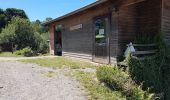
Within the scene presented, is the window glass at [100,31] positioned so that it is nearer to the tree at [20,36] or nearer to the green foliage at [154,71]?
the green foliage at [154,71]

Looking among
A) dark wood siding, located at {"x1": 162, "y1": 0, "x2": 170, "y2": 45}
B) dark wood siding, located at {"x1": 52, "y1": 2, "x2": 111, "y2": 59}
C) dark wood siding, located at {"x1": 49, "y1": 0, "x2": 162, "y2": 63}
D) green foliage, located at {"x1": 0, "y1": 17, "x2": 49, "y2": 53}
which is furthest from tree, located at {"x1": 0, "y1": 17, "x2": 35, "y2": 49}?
dark wood siding, located at {"x1": 162, "y1": 0, "x2": 170, "y2": 45}

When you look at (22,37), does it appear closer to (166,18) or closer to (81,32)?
(81,32)

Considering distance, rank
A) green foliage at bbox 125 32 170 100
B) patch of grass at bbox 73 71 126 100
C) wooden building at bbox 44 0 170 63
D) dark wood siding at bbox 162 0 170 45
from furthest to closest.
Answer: wooden building at bbox 44 0 170 63
dark wood siding at bbox 162 0 170 45
green foliage at bbox 125 32 170 100
patch of grass at bbox 73 71 126 100

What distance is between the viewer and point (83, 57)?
12.8m

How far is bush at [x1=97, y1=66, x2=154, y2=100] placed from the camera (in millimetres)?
6364

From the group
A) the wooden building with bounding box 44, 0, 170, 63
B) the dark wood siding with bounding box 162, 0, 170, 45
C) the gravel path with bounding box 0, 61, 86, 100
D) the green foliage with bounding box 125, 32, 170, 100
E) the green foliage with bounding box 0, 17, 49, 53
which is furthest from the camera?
the green foliage with bounding box 0, 17, 49, 53

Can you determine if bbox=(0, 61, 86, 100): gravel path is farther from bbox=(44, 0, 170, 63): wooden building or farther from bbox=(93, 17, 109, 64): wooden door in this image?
bbox=(44, 0, 170, 63): wooden building

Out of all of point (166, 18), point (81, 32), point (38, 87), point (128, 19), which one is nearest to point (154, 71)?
point (166, 18)

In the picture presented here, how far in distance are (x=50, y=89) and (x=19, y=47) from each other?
16.6 meters

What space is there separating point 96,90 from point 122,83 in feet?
2.83

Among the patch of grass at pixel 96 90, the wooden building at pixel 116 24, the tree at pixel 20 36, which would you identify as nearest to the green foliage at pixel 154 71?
the patch of grass at pixel 96 90

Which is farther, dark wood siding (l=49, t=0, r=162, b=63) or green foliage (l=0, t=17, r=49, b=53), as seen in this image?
green foliage (l=0, t=17, r=49, b=53)

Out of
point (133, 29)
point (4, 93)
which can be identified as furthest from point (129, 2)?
point (4, 93)

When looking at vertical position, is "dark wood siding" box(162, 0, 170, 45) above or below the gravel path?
above
